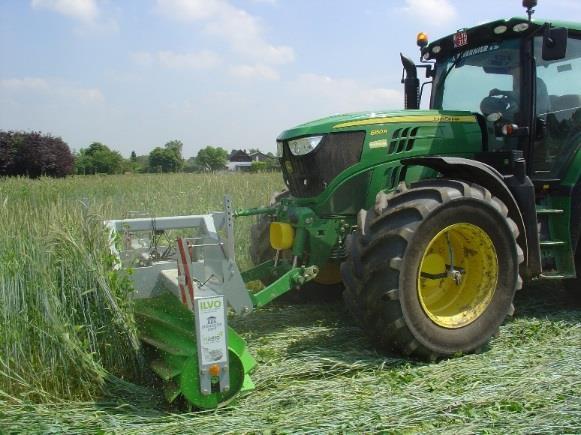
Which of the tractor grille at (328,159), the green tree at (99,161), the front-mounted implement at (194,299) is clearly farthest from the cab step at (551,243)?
the green tree at (99,161)

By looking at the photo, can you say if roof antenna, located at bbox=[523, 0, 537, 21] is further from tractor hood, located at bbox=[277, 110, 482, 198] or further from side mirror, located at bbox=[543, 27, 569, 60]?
tractor hood, located at bbox=[277, 110, 482, 198]

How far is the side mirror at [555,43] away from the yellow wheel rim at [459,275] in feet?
5.14

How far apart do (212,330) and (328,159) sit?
205 cm

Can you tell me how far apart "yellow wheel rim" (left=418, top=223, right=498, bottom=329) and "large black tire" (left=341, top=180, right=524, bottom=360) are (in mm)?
58

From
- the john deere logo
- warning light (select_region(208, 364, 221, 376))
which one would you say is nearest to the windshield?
the john deere logo

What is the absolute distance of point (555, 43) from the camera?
4.75 meters

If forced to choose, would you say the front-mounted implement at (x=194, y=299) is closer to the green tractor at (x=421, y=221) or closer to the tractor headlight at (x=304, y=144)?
the green tractor at (x=421, y=221)

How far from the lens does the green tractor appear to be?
394cm

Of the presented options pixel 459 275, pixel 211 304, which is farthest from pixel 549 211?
pixel 211 304

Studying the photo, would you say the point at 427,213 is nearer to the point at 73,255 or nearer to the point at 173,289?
the point at 173,289

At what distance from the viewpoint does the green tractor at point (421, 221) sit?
3.94m

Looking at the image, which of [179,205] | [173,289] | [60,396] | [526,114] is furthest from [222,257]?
[179,205]

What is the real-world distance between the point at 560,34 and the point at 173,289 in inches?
138

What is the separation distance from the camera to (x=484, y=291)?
446 cm
